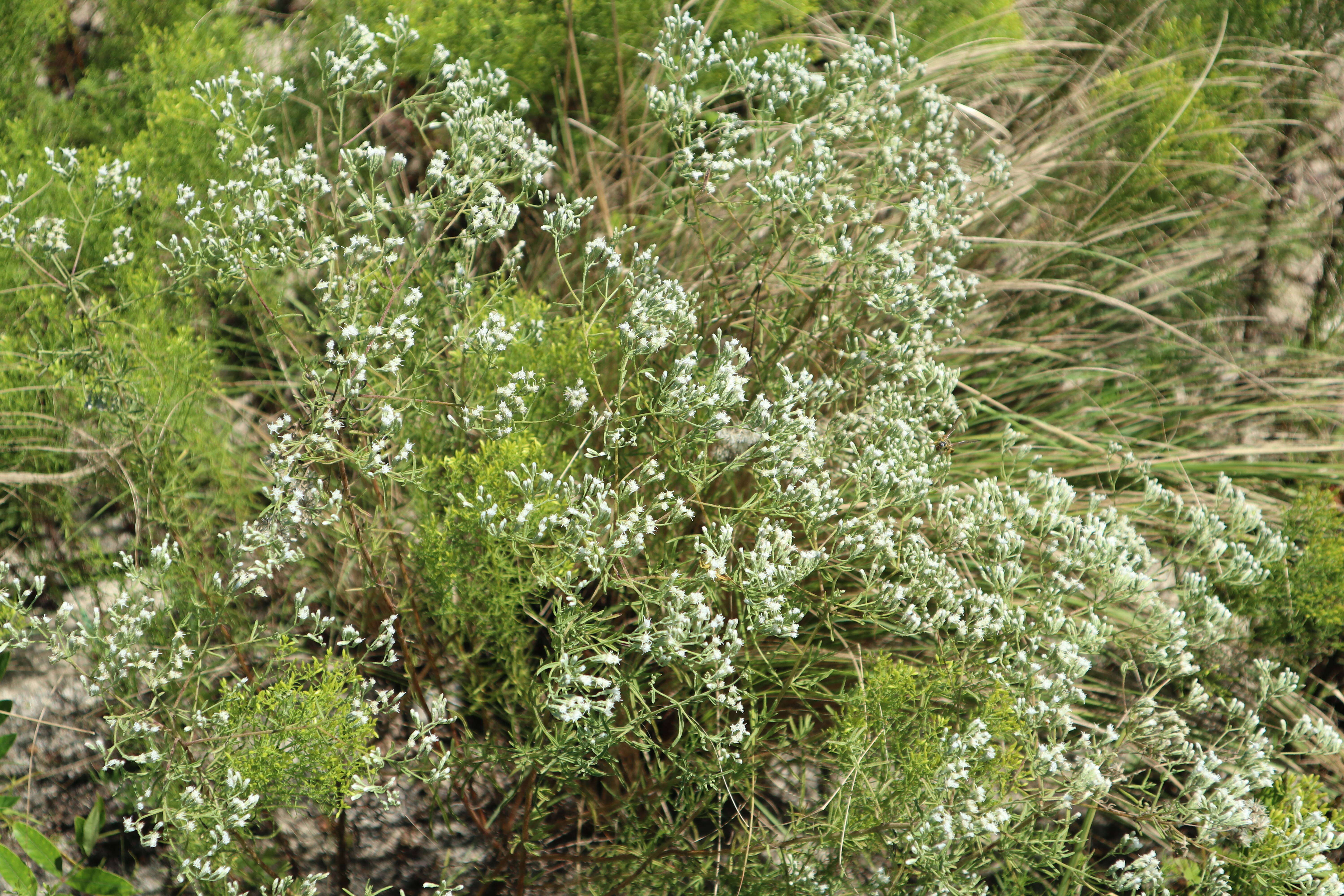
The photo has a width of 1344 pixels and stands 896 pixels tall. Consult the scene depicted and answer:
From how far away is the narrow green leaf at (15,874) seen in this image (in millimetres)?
1956

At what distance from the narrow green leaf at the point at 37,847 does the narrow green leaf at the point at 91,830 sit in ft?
0.68

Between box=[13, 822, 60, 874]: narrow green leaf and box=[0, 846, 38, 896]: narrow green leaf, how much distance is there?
0.09 meters

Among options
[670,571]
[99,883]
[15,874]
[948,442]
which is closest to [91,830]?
[99,883]

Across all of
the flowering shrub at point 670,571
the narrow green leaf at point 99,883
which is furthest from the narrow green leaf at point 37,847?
the flowering shrub at point 670,571

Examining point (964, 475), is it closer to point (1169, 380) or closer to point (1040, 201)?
point (1169, 380)

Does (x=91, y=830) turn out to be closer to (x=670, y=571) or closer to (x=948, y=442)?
(x=670, y=571)

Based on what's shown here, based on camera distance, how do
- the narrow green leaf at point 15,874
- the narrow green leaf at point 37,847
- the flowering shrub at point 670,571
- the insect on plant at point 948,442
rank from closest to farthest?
the flowering shrub at point 670,571 → the narrow green leaf at point 15,874 → the narrow green leaf at point 37,847 → the insect on plant at point 948,442

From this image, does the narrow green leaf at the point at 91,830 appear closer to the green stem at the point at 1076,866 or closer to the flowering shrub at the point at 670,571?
the flowering shrub at the point at 670,571

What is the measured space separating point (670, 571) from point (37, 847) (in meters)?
1.48

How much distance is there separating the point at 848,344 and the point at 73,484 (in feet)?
6.79

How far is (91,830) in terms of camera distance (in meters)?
2.33

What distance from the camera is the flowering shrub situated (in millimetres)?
1828

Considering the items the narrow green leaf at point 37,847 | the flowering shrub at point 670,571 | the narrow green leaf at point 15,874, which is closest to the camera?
the flowering shrub at point 670,571

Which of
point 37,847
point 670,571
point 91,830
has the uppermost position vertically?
point 670,571
